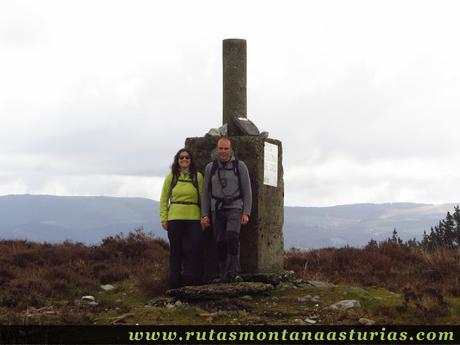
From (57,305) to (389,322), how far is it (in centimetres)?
542

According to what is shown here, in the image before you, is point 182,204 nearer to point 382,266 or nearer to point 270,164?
point 270,164

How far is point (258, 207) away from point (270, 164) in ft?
2.88

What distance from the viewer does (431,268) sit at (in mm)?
14422

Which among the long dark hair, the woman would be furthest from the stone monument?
the long dark hair

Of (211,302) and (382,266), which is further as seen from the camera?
(382,266)

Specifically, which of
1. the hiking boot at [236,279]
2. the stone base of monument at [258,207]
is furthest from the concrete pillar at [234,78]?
the hiking boot at [236,279]

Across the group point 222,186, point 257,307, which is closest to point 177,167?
point 222,186

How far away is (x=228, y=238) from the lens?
1095 centimetres

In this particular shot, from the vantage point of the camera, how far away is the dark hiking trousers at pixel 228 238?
10.9 meters

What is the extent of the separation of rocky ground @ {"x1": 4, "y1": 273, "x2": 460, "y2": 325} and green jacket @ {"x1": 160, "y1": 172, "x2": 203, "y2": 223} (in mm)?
1265

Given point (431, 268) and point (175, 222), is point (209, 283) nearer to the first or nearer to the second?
point (175, 222)

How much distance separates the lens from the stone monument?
11.6 meters

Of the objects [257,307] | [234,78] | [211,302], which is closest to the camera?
[257,307]

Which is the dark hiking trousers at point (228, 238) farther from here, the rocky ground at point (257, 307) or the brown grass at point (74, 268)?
the brown grass at point (74, 268)
